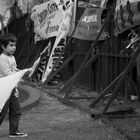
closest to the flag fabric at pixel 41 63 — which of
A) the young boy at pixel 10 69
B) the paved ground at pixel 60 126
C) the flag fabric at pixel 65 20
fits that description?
the flag fabric at pixel 65 20

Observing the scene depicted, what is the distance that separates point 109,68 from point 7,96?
15.1 ft

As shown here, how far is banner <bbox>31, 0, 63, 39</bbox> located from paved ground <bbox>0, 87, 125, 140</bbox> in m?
4.16

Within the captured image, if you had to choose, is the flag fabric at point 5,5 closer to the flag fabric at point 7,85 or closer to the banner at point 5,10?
the banner at point 5,10

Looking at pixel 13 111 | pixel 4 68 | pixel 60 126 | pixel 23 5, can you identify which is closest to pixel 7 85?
pixel 4 68

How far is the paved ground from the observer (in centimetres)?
611

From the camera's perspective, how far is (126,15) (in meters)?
8.09

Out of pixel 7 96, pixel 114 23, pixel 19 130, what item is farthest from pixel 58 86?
pixel 7 96

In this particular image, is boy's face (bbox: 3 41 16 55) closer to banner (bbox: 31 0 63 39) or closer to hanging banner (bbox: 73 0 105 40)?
hanging banner (bbox: 73 0 105 40)

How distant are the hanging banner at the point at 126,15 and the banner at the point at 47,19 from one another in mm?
3944

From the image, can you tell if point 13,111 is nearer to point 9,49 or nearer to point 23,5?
point 9,49

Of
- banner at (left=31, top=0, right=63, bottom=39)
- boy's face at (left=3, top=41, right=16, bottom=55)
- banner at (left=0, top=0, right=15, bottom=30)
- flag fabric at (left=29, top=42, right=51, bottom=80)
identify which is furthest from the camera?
banner at (left=0, top=0, right=15, bottom=30)

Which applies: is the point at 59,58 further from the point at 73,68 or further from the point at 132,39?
the point at 132,39

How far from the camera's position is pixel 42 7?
1360cm

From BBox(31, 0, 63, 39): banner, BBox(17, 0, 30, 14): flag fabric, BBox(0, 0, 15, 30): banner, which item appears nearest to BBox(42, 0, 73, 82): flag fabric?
BBox(31, 0, 63, 39): banner
